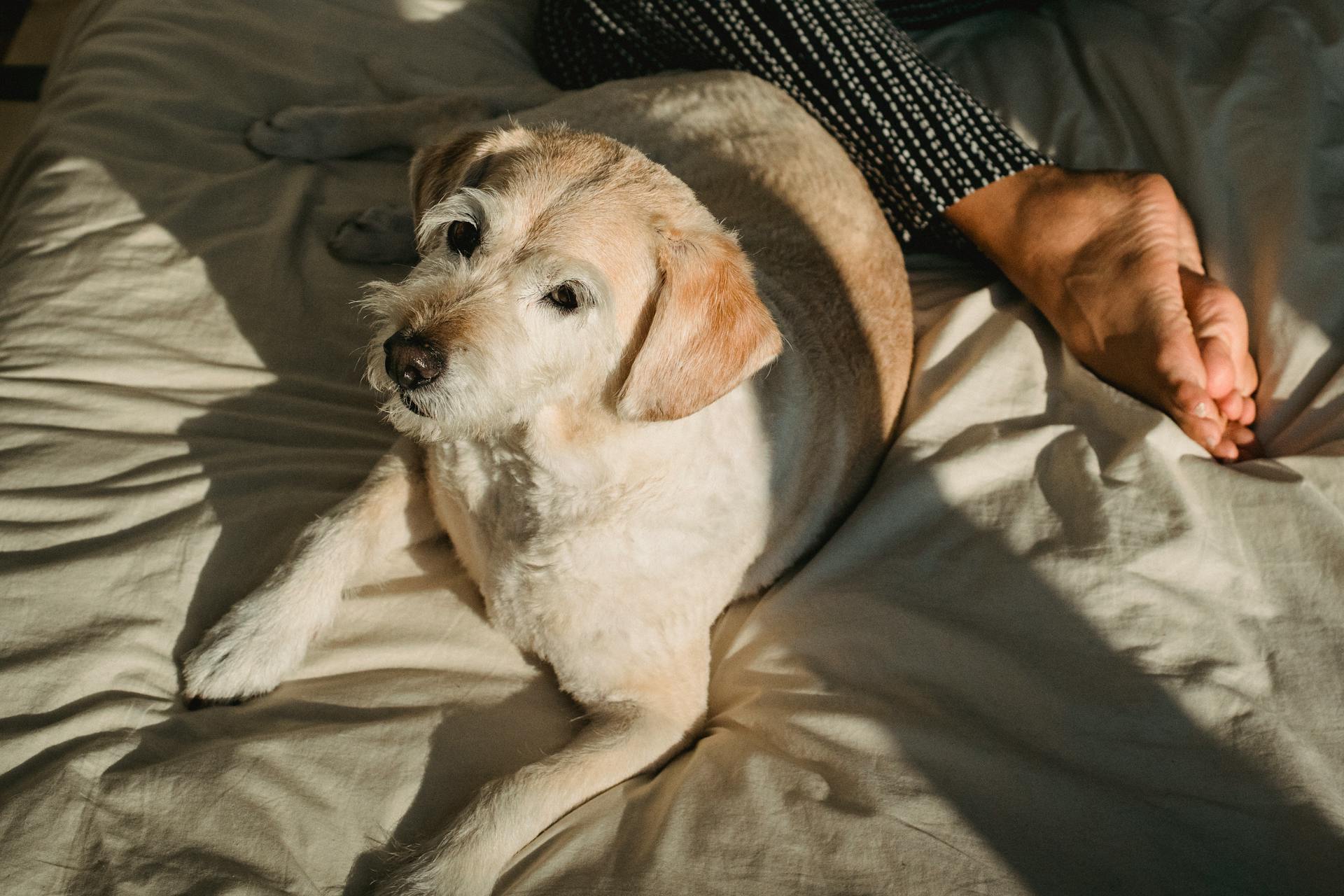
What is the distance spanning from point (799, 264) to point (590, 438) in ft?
2.74

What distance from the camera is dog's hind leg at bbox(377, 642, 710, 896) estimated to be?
1469mm

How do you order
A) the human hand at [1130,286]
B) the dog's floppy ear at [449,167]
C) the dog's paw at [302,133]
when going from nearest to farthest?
the dog's floppy ear at [449,167]
the human hand at [1130,286]
the dog's paw at [302,133]

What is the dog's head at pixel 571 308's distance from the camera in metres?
1.55

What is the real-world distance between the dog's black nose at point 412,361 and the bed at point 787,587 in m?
0.60

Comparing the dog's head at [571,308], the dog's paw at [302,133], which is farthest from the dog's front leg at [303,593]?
the dog's paw at [302,133]

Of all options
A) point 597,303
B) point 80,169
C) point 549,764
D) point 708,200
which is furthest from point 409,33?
point 549,764

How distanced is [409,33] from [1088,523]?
270 cm

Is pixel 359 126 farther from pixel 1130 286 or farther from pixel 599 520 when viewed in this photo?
pixel 1130 286

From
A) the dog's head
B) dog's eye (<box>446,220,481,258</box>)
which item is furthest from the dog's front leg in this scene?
dog's eye (<box>446,220,481,258</box>)

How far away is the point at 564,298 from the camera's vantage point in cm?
163

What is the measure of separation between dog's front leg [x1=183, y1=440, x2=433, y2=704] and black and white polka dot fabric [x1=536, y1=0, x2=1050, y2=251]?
1591 millimetres

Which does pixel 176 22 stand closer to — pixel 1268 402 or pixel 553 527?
pixel 553 527

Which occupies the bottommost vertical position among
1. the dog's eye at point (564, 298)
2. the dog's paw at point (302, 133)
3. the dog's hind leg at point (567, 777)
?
the dog's hind leg at point (567, 777)

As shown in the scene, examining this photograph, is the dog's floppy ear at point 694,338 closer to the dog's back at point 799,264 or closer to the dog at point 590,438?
the dog at point 590,438
